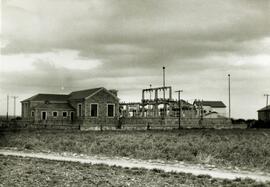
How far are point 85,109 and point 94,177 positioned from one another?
3731cm

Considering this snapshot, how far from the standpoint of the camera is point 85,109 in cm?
4906

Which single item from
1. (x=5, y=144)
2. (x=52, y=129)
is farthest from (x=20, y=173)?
(x=52, y=129)

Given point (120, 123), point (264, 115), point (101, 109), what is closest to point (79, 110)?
point (101, 109)

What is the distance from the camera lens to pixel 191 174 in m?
12.5

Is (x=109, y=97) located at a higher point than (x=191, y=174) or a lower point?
higher

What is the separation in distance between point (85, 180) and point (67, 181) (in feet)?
1.78

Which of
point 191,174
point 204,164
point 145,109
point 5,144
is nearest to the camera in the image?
point 191,174

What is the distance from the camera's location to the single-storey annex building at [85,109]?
4931cm

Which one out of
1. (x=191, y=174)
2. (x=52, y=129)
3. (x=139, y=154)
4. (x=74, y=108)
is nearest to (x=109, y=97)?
(x=74, y=108)

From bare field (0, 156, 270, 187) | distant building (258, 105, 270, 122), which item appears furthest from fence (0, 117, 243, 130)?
bare field (0, 156, 270, 187)

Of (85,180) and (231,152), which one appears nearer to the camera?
(85,180)

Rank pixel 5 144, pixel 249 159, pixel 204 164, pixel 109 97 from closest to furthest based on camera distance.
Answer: pixel 204 164 < pixel 249 159 < pixel 5 144 < pixel 109 97

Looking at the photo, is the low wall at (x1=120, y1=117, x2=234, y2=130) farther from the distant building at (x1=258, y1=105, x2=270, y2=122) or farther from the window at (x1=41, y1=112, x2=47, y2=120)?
the distant building at (x1=258, y1=105, x2=270, y2=122)

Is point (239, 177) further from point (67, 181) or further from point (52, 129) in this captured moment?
point (52, 129)
